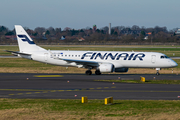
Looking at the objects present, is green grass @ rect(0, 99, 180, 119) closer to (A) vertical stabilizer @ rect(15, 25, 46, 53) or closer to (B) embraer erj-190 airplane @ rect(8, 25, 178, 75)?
(B) embraer erj-190 airplane @ rect(8, 25, 178, 75)

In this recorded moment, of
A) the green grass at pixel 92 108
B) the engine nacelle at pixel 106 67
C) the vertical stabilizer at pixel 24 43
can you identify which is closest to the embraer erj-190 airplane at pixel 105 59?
the engine nacelle at pixel 106 67

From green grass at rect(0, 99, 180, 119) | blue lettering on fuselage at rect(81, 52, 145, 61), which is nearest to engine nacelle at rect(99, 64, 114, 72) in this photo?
blue lettering on fuselage at rect(81, 52, 145, 61)

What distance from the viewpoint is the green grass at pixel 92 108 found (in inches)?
683

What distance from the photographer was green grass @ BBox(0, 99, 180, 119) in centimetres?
1736

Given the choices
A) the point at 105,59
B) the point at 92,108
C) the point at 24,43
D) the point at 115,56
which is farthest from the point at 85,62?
the point at 92,108

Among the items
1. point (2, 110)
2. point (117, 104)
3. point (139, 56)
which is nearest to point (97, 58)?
point (139, 56)

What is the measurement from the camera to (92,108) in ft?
62.8

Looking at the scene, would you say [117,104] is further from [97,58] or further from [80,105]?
[97,58]

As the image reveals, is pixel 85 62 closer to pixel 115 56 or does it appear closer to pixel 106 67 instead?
pixel 106 67

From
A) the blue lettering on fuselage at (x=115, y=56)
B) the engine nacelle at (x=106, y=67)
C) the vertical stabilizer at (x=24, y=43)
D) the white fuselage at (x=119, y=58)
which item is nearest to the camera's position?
the engine nacelle at (x=106, y=67)

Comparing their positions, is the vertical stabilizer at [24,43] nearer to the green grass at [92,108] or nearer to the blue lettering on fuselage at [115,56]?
the blue lettering on fuselage at [115,56]

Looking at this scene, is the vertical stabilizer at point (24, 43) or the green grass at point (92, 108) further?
the vertical stabilizer at point (24, 43)

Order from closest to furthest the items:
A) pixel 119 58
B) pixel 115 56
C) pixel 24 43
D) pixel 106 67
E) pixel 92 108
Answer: pixel 92 108, pixel 106 67, pixel 119 58, pixel 115 56, pixel 24 43

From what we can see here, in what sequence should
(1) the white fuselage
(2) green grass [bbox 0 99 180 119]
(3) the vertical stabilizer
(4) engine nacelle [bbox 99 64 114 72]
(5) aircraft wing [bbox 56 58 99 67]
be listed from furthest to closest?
(3) the vertical stabilizer < (1) the white fuselage < (5) aircraft wing [bbox 56 58 99 67] < (4) engine nacelle [bbox 99 64 114 72] < (2) green grass [bbox 0 99 180 119]
